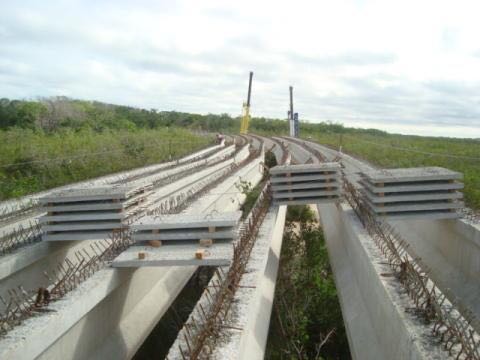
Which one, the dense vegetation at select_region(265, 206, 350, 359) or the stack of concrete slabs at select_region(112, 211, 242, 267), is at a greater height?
the stack of concrete slabs at select_region(112, 211, 242, 267)

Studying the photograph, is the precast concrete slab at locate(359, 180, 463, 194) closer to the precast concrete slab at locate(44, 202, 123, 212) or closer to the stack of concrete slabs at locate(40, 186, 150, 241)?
the stack of concrete slabs at locate(40, 186, 150, 241)

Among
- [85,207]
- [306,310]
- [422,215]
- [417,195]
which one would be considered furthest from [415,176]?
[85,207]

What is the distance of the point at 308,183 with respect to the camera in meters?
10.8

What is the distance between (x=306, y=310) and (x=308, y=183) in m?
3.38

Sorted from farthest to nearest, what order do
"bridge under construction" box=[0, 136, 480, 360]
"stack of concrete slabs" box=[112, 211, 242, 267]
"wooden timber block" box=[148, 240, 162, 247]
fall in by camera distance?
"wooden timber block" box=[148, 240, 162, 247], "stack of concrete slabs" box=[112, 211, 242, 267], "bridge under construction" box=[0, 136, 480, 360]

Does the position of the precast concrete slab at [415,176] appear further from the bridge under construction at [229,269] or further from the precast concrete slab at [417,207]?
the precast concrete slab at [417,207]

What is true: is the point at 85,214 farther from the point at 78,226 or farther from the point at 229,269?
the point at 229,269

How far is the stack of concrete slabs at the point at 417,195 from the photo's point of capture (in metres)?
9.42

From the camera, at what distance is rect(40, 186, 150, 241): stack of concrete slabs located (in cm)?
883

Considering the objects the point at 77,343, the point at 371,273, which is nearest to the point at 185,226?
the point at 77,343

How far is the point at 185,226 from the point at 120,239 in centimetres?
133

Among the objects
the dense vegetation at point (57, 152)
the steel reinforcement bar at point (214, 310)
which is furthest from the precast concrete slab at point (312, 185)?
the dense vegetation at point (57, 152)

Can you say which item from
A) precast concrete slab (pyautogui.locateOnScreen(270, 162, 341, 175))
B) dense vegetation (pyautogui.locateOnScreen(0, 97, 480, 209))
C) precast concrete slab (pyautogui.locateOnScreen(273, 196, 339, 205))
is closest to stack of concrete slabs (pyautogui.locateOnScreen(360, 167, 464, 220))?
precast concrete slab (pyautogui.locateOnScreen(270, 162, 341, 175))

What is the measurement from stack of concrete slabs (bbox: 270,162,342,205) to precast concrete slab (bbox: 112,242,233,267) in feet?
12.2
